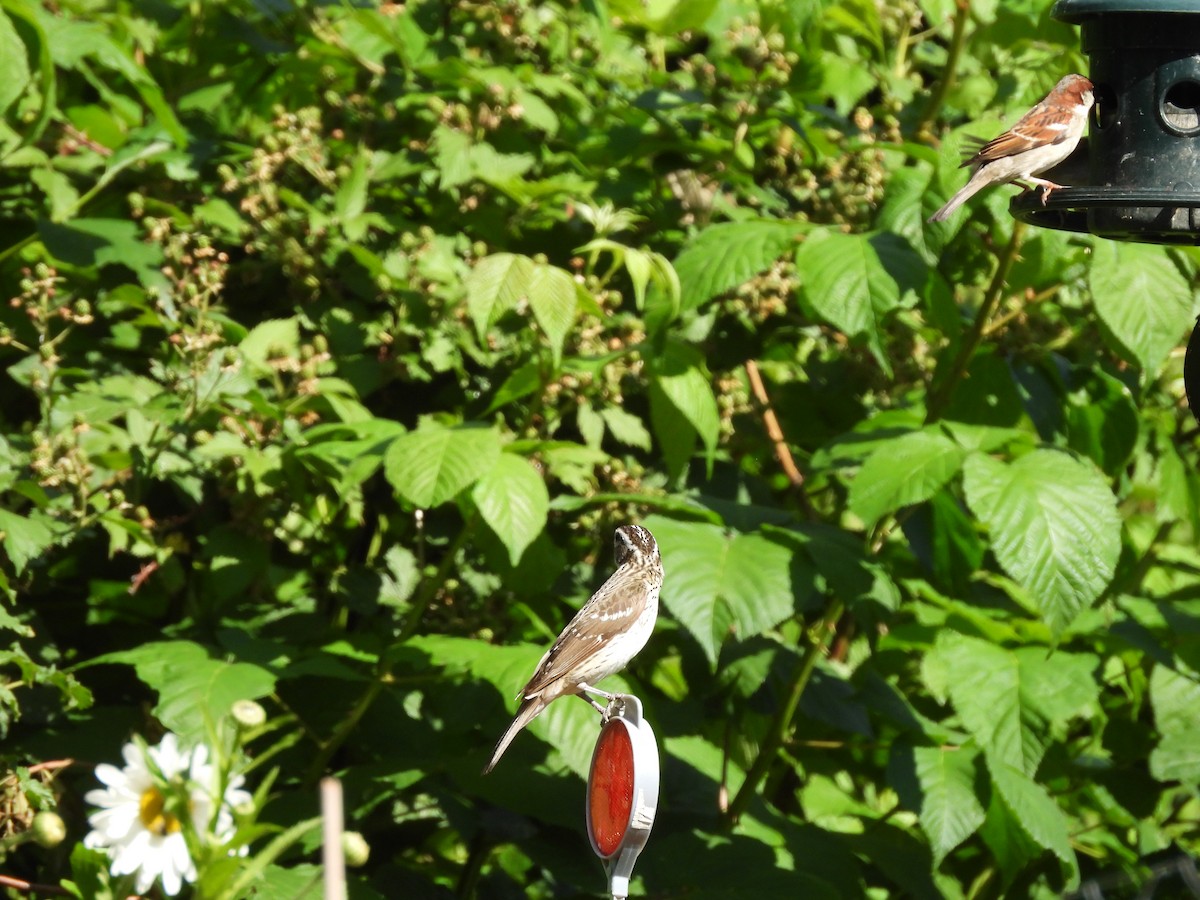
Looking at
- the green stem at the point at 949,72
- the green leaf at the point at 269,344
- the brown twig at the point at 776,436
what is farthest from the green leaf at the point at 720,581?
the green stem at the point at 949,72

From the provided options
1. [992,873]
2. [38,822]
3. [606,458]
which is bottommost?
[992,873]

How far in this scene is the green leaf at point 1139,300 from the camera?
3.54m

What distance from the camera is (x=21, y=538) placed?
3.24m

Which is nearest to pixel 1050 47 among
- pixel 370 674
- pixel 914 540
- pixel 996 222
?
pixel 996 222

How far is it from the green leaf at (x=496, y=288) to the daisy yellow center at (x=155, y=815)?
52.3 inches

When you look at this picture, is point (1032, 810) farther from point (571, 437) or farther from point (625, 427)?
point (571, 437)

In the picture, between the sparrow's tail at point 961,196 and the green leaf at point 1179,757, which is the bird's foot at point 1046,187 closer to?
the sparrow's tail at point 961,196

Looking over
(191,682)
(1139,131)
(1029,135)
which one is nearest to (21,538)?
(191,682)

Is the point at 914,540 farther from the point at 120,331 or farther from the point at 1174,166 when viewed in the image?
the point at 120,331

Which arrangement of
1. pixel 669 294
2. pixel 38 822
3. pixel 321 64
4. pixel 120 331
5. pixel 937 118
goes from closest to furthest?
pixel 38 822 → pixel 669 294 → pixel 120 331 → pixel 321 64 → pixel 937 118

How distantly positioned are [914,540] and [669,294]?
3.68ft

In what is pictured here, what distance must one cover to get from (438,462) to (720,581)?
2.26 ft

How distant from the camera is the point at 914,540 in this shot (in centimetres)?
416

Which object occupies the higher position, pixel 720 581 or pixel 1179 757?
pixel 720 581
